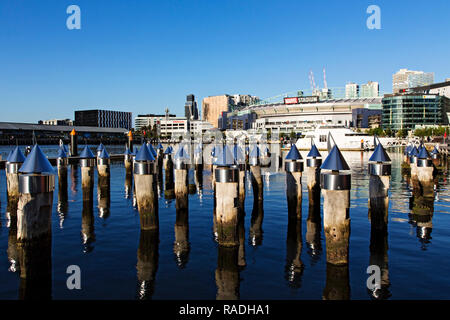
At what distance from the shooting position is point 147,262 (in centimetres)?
1306

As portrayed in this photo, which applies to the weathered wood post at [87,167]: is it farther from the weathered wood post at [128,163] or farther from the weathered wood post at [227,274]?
the weathered wood post at [227,274]

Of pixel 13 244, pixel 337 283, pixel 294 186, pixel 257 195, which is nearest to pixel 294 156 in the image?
pixel 294 186

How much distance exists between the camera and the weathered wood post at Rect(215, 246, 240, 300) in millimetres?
10578

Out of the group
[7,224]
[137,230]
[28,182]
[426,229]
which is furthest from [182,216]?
[426,229]

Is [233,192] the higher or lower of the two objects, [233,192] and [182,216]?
the higher

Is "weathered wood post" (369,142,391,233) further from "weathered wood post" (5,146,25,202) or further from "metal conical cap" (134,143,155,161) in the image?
"weathered wood post" (5,146,25,202)

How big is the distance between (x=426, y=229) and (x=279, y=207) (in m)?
8.76

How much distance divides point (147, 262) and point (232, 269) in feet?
10.8

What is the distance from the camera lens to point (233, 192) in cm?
1312

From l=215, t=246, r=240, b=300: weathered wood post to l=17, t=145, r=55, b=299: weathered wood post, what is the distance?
17.0ft

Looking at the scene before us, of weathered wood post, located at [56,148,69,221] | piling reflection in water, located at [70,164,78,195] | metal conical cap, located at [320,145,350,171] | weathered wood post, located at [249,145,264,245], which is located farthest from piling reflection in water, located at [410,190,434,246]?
piling reflection in water, located at [70,164,78,195]

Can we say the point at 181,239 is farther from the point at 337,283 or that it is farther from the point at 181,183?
the point at 337,283

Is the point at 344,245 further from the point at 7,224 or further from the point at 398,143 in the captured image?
the point at 398,143
